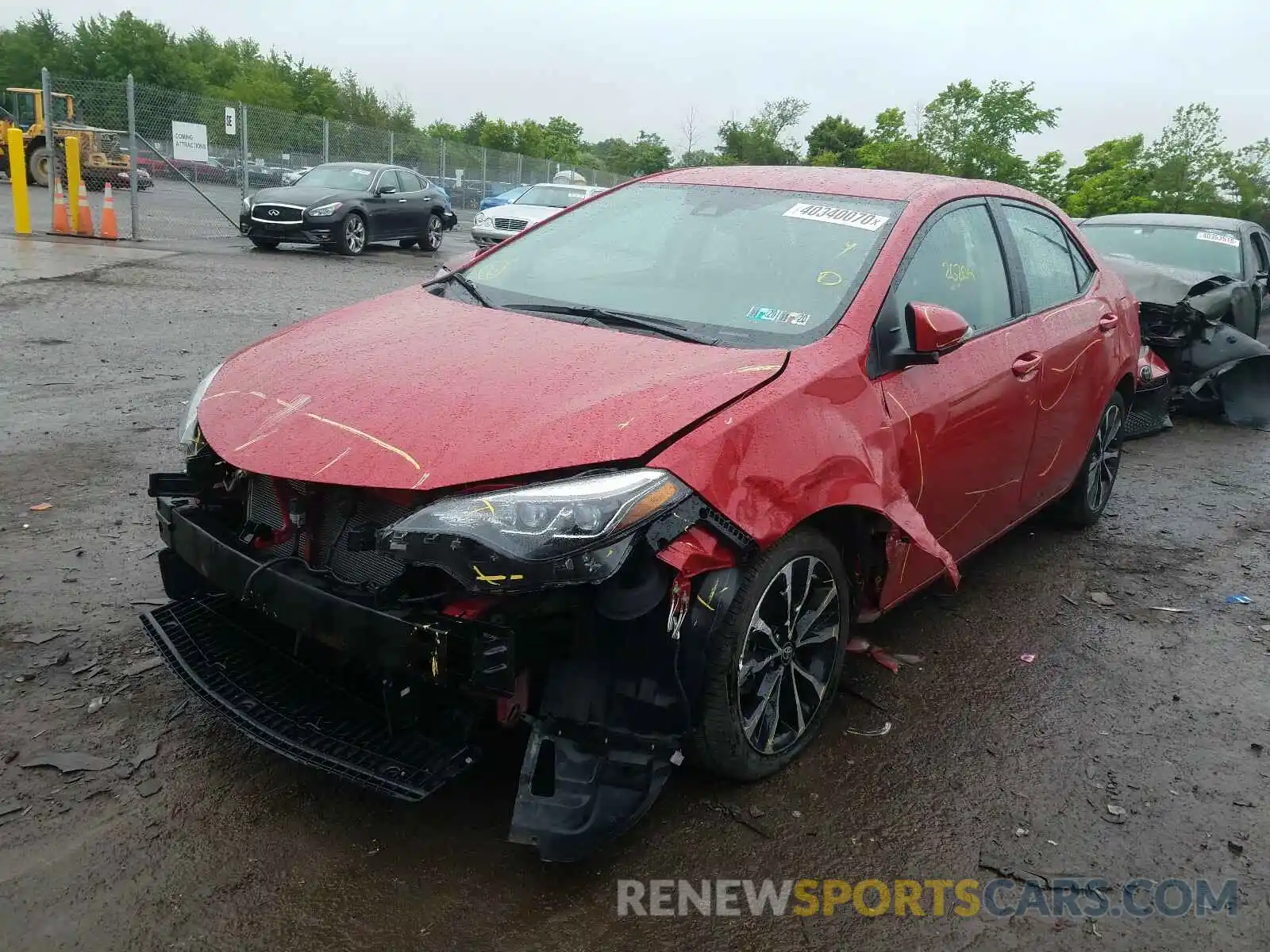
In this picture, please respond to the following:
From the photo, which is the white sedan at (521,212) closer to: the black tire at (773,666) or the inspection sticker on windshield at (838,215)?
the inspection sticker on windshield at (838,215)

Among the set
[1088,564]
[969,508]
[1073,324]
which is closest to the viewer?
[969,508]

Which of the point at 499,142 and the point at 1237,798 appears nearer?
the point at 1237,798

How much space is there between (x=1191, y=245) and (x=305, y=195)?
44.7 ft

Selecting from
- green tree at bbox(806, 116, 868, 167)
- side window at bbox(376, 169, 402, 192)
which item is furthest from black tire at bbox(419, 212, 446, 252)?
green tree at bbox(806, 116, 868, 167)

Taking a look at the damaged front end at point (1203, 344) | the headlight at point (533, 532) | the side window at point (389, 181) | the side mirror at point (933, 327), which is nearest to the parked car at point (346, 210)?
the side window at point (389, 181)

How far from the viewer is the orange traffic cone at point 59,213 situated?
1617 centimetres

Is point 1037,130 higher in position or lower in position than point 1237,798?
higher

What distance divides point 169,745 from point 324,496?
0.92 metres

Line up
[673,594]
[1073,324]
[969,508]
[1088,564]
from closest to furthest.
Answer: [673,594] < [969,508] < [1073,324] < [1088,564]

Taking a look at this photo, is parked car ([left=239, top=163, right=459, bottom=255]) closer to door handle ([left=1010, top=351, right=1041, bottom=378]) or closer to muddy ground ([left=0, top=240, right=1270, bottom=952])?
muddy ground ([left=0, top=240, right=1270, bottom=952])

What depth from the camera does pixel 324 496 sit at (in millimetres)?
2734

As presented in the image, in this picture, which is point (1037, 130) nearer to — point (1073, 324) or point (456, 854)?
point (1073, 324)

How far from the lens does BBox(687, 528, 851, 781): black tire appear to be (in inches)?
105

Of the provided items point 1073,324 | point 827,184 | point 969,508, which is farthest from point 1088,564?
point 827,184
